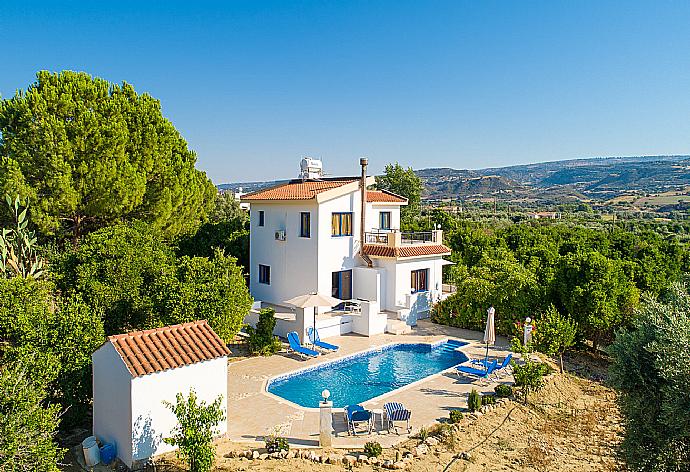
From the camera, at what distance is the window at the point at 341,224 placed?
2664 centimetres

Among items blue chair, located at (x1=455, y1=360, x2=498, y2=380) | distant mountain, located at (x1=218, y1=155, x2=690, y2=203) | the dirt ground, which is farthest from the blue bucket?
distant mountain, located at (x1=218, y1=155, x2=690, y2=203)

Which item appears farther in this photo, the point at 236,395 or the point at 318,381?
the point at 318,381

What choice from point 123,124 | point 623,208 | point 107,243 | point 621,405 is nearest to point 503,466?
point 621,405

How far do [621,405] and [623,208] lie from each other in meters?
92.9

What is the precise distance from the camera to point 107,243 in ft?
56.0

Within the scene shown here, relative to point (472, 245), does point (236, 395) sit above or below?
below

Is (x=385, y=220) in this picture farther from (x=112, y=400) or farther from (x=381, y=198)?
(x=112, y=400)

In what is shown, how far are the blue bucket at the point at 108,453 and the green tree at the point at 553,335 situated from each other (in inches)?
577

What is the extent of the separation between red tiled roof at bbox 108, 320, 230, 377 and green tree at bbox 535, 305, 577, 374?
1221cm

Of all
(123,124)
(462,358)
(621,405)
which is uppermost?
(123,124)

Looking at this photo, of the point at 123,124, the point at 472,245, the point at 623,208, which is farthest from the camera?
the point at 623,208

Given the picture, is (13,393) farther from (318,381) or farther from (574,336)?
(574,336)

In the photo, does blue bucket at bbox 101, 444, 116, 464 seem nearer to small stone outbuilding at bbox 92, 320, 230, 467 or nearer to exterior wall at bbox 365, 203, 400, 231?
small stone outbuilding at bbox 92, 320, 230, 467

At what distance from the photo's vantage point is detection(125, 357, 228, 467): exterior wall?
11203 millimetres
